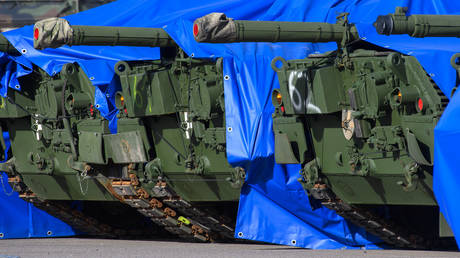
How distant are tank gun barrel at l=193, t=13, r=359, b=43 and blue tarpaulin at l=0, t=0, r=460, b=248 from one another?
42 centimetres

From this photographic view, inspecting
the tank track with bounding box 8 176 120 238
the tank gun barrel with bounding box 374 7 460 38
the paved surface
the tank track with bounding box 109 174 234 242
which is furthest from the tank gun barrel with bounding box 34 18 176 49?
the tank track with bounding box 8 176 120 238

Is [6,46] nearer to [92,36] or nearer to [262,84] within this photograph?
[92,36]

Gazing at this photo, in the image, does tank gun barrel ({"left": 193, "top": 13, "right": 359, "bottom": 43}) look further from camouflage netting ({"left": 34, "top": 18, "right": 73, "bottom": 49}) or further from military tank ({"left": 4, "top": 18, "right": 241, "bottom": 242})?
camouflage netting ({"left": 34, "top": 18, "right": 73, "bottom": 49})

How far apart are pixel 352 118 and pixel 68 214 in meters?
9.56

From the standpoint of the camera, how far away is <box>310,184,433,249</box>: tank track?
19.8 m

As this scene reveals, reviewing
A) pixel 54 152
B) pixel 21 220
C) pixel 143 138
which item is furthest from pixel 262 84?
pixel 21 220

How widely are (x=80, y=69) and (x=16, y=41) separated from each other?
1.20m

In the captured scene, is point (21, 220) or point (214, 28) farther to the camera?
point (21, 220)

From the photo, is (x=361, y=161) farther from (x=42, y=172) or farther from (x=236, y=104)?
(x=42, y=172)

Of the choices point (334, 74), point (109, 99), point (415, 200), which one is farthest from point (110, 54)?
point (415, 200)

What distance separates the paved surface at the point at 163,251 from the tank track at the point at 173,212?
433 mm

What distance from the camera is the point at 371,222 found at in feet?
66.5

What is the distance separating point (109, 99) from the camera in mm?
21719

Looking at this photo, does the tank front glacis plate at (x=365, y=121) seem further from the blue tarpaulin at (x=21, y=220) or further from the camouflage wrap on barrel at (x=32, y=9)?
the camouflage wrap on barrel at (x=32, y=9)
